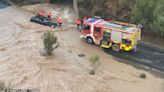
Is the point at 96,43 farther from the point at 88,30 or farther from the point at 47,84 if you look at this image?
the point at 47,84

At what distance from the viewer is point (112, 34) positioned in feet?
103

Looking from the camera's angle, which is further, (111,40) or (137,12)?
(137,12)

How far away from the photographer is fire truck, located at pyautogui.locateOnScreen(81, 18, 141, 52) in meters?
30.8

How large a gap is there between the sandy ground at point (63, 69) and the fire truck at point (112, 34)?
3.32 feet

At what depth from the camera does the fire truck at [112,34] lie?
30.8 m

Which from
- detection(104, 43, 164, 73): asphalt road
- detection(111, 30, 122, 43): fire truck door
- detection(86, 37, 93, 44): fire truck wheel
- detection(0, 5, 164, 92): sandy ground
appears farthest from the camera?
detection(86, 37, 93, 44): fire truck wheel

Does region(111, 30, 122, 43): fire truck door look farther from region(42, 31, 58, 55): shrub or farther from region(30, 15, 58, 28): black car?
region(30, 15, 58, 28): black car

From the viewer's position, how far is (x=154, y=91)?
2539cm

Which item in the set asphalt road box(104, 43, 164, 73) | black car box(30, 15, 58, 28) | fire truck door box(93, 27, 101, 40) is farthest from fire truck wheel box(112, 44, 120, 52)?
black car box(30, 15, 58, 28)

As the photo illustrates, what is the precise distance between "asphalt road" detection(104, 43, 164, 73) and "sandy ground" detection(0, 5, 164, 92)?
886 mm

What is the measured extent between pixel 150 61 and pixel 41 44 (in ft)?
34.7

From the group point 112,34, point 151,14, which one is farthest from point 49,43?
point 151,14

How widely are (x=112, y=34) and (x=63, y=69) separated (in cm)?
654

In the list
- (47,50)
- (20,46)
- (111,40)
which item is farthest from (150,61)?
(20,46)
